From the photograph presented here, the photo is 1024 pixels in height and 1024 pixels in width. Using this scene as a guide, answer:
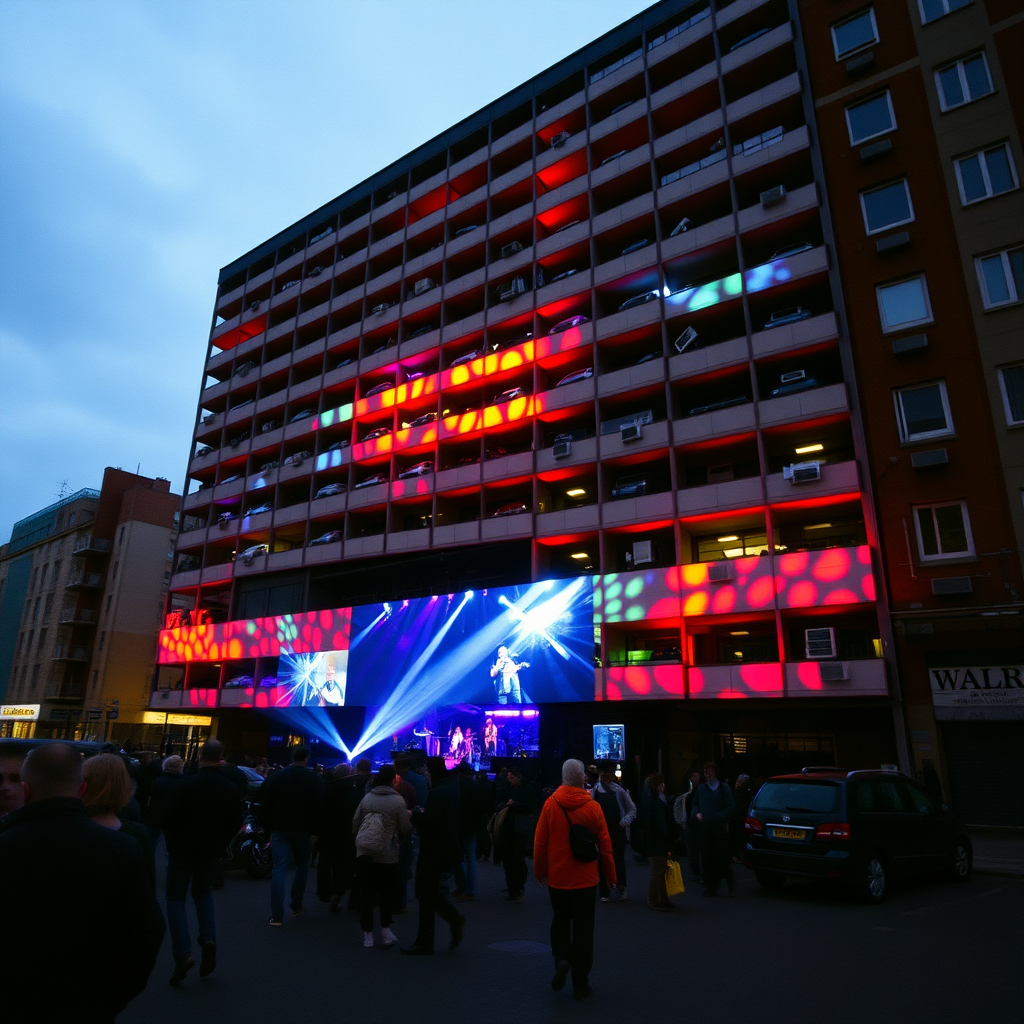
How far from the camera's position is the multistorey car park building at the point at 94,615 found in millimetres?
50969

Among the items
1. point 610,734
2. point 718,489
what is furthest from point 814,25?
point 610,734

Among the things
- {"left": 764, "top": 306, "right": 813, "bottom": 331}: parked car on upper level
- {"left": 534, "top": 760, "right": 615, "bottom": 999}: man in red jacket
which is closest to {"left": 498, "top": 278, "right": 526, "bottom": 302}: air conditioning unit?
{"left": 764, "top": 306, "right": 813, "bottom": 331}: parked car on upper level

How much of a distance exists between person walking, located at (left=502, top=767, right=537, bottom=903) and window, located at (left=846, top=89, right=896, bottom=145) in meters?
23.7

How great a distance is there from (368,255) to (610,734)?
2774cm

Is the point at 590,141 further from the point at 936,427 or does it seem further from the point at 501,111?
the point at 936,427

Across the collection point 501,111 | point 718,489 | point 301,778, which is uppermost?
point 501,111

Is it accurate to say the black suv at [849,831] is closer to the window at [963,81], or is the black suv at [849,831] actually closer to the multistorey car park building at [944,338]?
the multistorey car park building at [944,338]

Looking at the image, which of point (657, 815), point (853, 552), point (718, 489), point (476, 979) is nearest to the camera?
point (476, 979)

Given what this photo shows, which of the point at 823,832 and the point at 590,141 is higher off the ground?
the point at 590,141

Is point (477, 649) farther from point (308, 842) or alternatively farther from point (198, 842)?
point (198, 842)

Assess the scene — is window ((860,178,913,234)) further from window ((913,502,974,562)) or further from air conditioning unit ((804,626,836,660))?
air conditioning unit ((804,626,836,660))

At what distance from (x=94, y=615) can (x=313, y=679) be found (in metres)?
30.9

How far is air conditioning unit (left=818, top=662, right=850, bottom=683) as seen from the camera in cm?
1983

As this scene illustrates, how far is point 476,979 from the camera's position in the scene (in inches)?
252
